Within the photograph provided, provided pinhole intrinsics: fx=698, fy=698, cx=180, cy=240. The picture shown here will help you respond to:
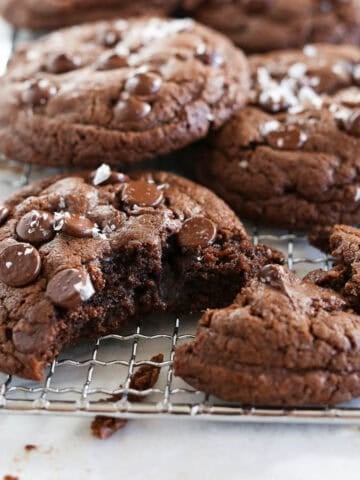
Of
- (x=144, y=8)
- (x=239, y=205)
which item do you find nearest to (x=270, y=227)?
(x=239, y=205)

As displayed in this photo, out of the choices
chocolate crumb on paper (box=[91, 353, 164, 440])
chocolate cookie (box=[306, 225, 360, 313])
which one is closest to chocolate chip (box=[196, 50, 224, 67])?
chocolate cookie (box=[306, 225, 360, 313])

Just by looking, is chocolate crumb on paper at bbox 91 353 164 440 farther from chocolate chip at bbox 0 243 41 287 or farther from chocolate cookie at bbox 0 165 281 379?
chocolate chip at bbox 0 243 41 287

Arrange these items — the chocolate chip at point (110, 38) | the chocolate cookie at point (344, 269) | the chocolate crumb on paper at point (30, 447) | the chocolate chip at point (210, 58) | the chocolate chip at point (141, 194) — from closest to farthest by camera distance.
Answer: the chocolate crumb on paper at point (30, 447), the chocolate cookie at point (344, 269), the chocolate chip at point (141, 194), the chocolate chip at point (210, 58), the chocolate chip at point (110, 38)

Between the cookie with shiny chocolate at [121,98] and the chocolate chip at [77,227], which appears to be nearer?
the chocolate chip at [77,227]

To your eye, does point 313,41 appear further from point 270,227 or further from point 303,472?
point 303,472

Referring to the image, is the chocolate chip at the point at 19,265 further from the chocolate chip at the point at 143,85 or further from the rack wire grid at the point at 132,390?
the chocolate chip at the point at 143,85

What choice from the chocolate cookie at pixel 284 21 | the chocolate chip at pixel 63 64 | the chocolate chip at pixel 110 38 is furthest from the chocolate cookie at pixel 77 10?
the chocolate chip at pixel 63 64
